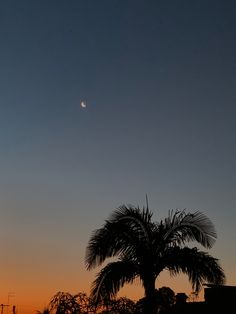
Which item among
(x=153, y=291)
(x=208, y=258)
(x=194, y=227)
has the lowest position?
(x=153, y=291)

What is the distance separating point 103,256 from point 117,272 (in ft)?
1.88

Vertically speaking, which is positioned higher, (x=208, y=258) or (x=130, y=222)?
(x=130, y=222)

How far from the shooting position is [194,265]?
1141 cm

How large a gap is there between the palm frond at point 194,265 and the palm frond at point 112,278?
890 millimetres

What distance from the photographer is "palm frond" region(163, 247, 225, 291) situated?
11.3 metres

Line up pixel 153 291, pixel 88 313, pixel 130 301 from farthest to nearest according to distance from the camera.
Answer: pixel 130 301 → pixel 88 313 → pixel 153 291

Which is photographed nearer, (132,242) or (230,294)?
(132,242)

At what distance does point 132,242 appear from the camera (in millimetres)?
11836

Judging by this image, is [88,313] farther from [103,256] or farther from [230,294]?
[103,256]

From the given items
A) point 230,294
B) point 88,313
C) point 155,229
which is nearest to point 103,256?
point 155,229

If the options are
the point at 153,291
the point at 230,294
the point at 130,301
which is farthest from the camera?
the point at 130,301

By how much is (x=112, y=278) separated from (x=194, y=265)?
1.95 metres

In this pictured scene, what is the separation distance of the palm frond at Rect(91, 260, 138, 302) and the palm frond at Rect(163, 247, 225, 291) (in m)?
0.89

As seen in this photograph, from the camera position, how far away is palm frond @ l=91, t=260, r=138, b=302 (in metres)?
11.4
